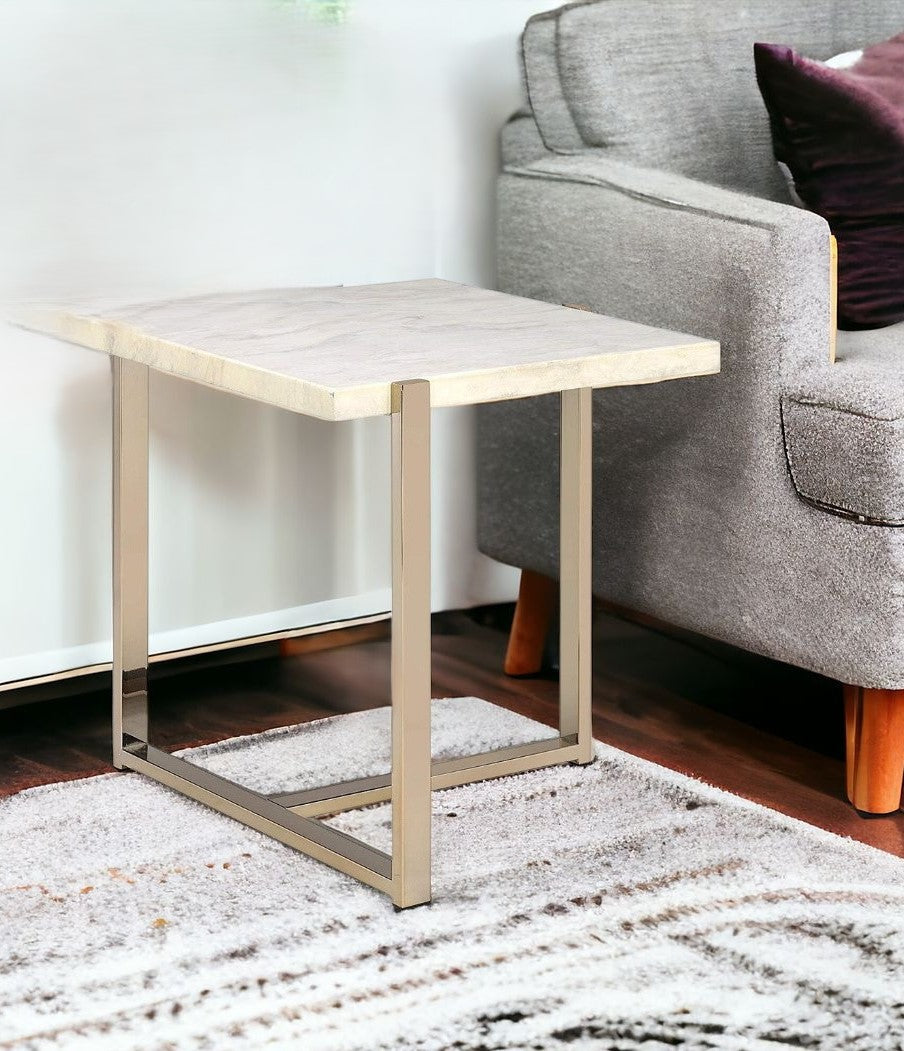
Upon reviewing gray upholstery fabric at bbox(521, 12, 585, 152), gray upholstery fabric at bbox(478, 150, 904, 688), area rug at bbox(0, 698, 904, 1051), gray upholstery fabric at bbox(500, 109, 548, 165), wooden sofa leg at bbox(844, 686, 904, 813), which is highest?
gray upholstery fabric at bbox(521, 12, 585, 152)

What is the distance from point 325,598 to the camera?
6.43 ft

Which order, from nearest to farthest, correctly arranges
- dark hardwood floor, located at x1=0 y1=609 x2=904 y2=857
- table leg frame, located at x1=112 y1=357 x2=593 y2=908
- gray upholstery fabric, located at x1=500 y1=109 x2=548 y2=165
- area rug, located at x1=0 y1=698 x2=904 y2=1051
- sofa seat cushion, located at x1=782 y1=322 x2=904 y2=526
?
area rug, located at x1=0 y1=698 x2=904 y2=1051
table leg frame, located at x1=112 y1=357 x2=593 y2=908
sofa seat cushion, located at x1=782 y1=322 x2=904 y2=526
dark hardwood floor, located at x1=0 y1=609 x2=904 y2=857
gray upholstery fabric, located at x1=500 y1=109 x2=548 y2=165

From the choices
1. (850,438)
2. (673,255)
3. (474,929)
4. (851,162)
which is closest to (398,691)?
(474,929)

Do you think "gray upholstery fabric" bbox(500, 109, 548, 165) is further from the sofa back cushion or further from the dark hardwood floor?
the dark hardwood floor

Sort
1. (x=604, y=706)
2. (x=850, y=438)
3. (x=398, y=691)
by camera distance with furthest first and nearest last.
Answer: (x=604, y=706)
(x=850, y=438)
(x=398, y=691)

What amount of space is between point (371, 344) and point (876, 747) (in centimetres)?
63

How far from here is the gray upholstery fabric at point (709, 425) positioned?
4.95ft

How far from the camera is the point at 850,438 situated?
1.46 metres

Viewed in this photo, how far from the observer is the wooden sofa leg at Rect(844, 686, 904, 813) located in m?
1.53

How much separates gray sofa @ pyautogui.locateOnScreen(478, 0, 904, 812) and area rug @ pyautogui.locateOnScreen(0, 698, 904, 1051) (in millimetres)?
193

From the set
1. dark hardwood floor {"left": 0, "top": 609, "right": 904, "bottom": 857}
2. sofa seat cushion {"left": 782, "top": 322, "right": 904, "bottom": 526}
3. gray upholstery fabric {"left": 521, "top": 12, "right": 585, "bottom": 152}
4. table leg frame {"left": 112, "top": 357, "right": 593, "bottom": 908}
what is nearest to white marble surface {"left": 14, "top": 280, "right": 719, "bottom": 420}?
table leg frame {"left": 112, "top": 357, "right": 593, "bottom": 908}

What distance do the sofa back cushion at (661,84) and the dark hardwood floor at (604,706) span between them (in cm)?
59

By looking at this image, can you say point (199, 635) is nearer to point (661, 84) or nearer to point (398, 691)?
point (398, 691)

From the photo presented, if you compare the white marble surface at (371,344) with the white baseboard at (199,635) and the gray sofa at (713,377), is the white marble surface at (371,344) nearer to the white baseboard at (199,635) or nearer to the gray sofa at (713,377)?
the gray sofa at (713,377)
